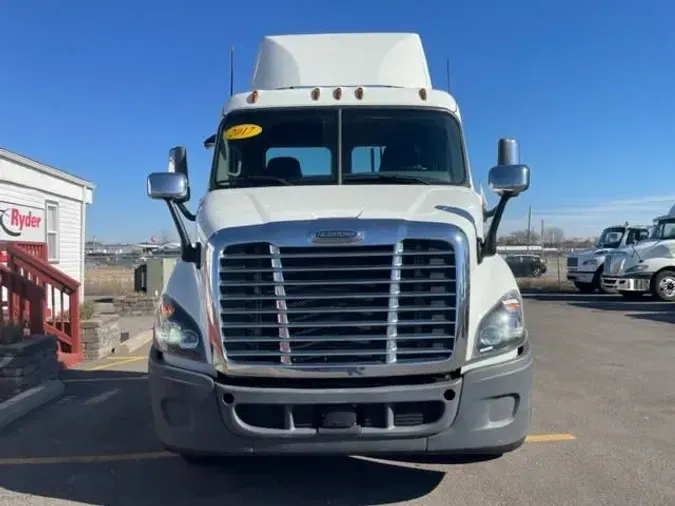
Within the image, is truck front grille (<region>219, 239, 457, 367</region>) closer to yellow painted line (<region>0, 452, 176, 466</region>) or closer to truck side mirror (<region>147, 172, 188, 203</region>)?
truck side mirror (<region>147, 172, 188, 203</region>)

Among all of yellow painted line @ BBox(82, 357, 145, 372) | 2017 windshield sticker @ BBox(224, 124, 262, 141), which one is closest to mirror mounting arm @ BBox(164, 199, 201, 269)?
2017 windshield sticker @ BBox(224, 124, 262, 141)

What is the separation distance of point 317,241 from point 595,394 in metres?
5.03

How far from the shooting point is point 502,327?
4.22m

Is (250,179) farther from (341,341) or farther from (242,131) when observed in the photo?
(341,341)

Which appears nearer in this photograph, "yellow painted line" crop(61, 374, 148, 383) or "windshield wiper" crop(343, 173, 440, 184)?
"windshield wiper" crop(343, 173, 440, 184)

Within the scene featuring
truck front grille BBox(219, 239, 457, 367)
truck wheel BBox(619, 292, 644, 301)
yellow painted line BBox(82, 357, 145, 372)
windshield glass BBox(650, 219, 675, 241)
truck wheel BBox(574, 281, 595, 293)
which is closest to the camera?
truck front grille BBox(219, 239, 457, 367)

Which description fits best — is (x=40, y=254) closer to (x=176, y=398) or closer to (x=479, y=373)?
(x=176, y=398)

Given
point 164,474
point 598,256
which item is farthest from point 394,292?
point 598,256

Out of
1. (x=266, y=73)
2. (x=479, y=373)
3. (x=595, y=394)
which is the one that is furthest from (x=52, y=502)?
(x=595, y=394)

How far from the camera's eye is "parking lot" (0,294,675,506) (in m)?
4.70

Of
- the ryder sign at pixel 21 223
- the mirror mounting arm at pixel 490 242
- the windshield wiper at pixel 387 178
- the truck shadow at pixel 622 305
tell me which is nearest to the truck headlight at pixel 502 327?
the mirror mounting arm at pixel 490 242

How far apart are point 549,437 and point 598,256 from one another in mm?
21684

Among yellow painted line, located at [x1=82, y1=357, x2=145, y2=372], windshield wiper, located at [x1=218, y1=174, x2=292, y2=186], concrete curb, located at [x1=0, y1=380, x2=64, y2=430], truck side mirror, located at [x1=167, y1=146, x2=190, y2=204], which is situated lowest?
yellow painted line, located at [x1=82, y1=357, x2=145, y2=372]

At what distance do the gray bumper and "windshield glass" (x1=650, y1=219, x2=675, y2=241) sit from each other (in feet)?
66.9
